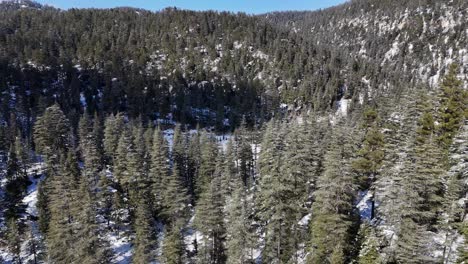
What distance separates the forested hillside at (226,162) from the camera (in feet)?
96.0

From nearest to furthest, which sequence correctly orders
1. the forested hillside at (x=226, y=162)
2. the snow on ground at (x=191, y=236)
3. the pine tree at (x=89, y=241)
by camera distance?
the forested hillside at (x=226, y=162) < the pine tree at (x=89, y=241) < the snow on ground at (x=191, y=236)

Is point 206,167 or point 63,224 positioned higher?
point 206,167

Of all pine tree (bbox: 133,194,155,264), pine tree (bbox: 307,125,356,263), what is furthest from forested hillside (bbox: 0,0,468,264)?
pine tree (bbox: 133,194,155,264)

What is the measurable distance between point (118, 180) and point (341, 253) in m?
46.6

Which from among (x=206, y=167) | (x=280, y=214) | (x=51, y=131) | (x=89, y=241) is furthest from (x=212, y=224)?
(x=51, y=131)

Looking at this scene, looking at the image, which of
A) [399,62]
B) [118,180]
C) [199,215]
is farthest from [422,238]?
[399,62]

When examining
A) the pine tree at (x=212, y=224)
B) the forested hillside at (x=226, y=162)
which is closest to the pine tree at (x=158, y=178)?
the forested hillside at (x=226, y=162)

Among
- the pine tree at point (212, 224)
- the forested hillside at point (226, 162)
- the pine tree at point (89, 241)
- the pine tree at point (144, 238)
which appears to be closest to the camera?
the forested hillside at point (226, 162)

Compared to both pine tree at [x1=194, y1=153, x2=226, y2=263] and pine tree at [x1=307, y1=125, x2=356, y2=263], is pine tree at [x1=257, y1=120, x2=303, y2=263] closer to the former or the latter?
pine tree at [x1=307, y1=125, x2=356, y2=263]

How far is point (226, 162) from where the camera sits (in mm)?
60625

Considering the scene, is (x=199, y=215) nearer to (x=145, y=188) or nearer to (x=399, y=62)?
(x=145, y=188)

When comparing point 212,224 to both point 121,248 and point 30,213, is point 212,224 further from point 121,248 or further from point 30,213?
point 30,213

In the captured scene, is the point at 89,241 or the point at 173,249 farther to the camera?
the point at 173,249

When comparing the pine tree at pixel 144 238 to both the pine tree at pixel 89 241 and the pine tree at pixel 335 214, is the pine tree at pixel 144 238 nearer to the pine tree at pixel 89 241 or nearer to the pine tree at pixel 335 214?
the pine tree at pixel 89 241
